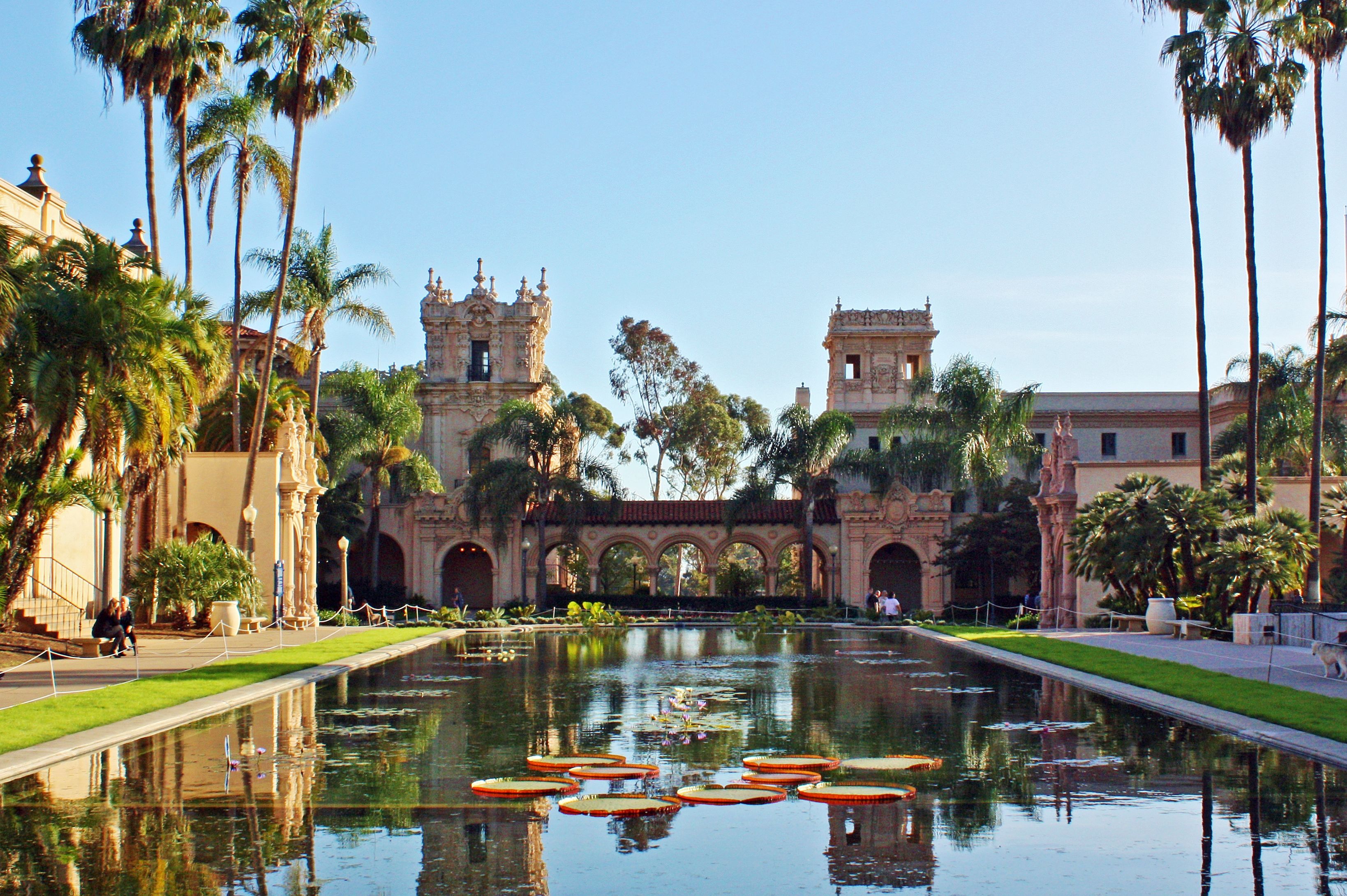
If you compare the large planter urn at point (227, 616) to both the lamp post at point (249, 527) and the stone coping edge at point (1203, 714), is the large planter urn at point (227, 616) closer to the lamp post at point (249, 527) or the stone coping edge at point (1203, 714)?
the lamp post at point (249, 527)

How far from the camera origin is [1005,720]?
626 inches

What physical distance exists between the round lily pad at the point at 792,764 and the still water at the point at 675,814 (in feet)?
1.12

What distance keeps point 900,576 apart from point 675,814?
182ft

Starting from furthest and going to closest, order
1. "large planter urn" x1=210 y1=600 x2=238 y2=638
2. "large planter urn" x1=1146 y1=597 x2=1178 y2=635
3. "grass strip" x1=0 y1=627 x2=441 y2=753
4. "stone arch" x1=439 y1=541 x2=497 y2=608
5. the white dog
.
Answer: "stone arch" x1=439 y1=541 x2=497 y2=608 < "large planter urn" x1=1146 y1=597 x2=1178 y2=635 < "large planter urn" x1=210 y1=600 x2=238 y2=638 < the white dog < "grass strip" x1=0 y1=627 x2=441 y2=753

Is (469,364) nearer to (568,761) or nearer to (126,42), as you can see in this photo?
(126,42)

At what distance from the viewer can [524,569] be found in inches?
2292

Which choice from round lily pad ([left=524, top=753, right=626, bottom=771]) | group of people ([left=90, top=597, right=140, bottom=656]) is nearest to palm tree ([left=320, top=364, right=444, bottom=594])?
group of people ([left=90, top=597, right=140, bottom=656])

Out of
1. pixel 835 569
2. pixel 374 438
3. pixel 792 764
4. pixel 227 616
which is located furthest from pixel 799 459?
pixel 792 764

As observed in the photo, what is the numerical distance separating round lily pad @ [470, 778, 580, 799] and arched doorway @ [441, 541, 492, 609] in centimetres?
5491

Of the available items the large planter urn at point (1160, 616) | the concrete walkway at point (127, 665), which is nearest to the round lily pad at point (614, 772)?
the concrete walkway at point (127, 665)

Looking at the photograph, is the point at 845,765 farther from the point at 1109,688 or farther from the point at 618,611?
the point at 618,611

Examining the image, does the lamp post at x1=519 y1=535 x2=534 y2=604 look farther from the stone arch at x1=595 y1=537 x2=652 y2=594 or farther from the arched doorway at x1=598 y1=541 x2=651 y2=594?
the arched doorway at x1=598 y1=541 x2=651 y2=594

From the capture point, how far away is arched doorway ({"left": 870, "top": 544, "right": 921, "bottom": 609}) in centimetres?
6375

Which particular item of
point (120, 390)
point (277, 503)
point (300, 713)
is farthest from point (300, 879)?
point (277, 503)
